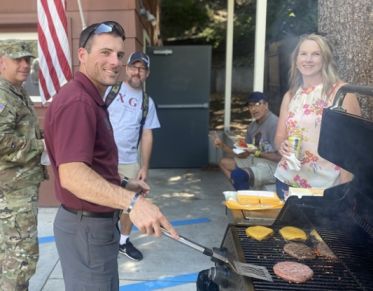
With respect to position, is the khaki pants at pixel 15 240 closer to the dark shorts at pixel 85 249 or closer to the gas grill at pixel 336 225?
the dark shorts at pixel 85 249

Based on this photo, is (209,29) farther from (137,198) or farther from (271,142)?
(137,198)

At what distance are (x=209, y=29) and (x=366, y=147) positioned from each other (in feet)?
50.8

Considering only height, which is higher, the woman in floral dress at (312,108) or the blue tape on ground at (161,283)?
the woman in floral dress at (312,108)

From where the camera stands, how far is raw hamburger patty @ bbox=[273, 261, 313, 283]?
167cm

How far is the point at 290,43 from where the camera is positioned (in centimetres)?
504

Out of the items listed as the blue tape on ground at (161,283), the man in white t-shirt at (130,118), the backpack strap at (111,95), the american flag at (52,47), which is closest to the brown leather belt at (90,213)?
the blue tape on ground at (161,283)

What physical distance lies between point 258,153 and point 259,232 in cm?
221

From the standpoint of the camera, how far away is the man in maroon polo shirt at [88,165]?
1.70 m

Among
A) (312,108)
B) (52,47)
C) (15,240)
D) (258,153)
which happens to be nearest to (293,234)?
(312,108)

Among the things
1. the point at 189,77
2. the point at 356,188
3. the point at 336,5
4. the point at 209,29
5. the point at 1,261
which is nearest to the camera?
the point at 356,188

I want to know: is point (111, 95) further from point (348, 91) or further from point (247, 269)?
point (247, 269)

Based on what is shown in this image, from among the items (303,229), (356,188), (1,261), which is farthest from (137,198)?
(1,261)

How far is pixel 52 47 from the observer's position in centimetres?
432

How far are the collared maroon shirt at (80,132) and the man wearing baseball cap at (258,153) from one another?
2317mm
